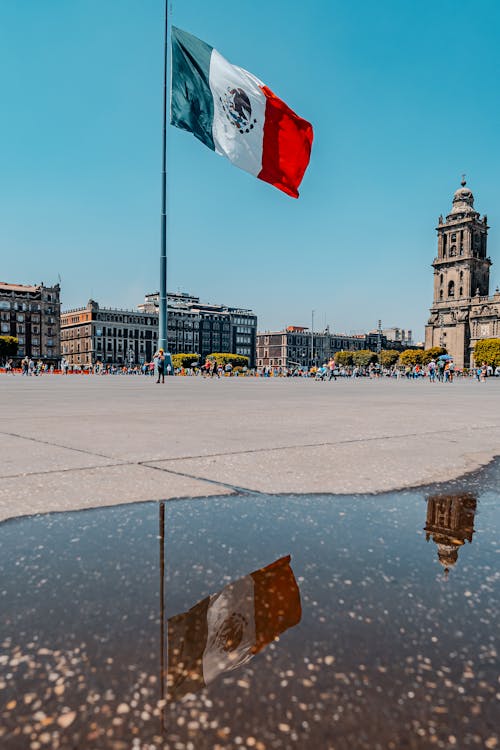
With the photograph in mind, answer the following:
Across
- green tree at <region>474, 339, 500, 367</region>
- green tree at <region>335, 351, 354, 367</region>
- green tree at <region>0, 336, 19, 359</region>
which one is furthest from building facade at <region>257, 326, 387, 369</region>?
green tree at <region>0, 336, 19, 359</region>

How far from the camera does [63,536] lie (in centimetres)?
176

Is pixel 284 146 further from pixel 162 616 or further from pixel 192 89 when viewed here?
pixel 162 616

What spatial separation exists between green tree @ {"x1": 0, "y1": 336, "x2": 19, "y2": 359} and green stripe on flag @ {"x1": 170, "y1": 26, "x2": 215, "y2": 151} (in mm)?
80498

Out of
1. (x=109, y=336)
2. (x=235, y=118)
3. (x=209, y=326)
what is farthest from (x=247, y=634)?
(x=209, y=326)

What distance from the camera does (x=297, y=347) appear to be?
142875 millimetres

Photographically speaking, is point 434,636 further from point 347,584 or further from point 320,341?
point 320,341

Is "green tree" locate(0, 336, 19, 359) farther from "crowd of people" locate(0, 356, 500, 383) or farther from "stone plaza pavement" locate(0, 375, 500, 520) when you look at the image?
"stone plaza pavement" locate(0, 375, 500, 520)

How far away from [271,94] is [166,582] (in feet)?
55.7

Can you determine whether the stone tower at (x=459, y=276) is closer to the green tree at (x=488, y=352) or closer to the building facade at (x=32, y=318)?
the green tree at (x=488, y=352)

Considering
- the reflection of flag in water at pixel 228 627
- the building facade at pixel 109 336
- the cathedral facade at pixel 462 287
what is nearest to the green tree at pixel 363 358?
the cathedral facade at pixel 462 287

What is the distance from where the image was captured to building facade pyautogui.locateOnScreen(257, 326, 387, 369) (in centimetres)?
14125

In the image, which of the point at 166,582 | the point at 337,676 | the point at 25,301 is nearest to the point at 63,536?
the point at 166,582

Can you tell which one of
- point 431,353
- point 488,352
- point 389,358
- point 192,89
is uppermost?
point 192,89

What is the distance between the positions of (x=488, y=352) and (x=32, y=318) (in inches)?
3283
